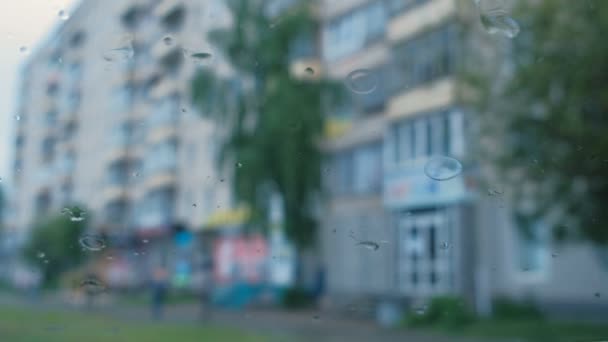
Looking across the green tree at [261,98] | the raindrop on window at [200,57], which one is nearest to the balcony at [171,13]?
the green tree at [261,98]

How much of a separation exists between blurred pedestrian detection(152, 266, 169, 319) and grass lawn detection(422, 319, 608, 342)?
312 cm

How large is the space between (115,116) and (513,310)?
7242 mm

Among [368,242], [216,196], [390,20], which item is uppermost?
[390,20]

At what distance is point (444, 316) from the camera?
6.36m

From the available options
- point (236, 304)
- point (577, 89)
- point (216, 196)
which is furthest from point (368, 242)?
point (577, 89)

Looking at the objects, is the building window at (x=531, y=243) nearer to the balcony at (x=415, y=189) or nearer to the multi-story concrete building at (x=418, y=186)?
the multi-story concrete building at (x=418, y=186)

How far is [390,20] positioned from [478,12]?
802 centimetres

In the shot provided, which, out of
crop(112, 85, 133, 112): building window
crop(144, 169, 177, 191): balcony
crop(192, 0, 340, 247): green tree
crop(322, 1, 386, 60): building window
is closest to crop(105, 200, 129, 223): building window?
crop(144, 169, 177, 191): balcony

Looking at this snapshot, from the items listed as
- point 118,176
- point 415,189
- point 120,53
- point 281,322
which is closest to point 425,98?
point 415,189

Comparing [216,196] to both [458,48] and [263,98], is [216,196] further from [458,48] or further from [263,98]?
[458,48]

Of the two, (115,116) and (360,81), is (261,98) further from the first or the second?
(115,116)

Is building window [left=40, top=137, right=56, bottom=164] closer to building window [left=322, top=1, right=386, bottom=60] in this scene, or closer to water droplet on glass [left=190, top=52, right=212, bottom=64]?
water droplet on glass [left=190, top=52, right=212, bottom=64]

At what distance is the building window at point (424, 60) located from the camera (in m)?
8.16

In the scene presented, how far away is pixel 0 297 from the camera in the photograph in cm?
461
